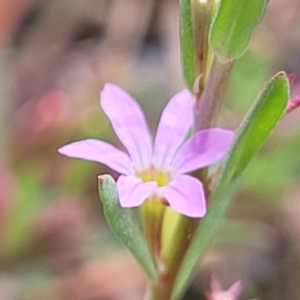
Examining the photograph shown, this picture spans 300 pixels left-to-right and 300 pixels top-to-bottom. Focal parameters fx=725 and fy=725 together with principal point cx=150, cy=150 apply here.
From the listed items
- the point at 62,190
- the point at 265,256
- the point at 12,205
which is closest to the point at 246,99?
the point at 265,256

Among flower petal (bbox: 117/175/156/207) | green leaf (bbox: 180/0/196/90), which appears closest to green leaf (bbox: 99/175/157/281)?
flower petal (bbox: 117/175/156/207)

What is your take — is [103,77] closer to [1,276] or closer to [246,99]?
[246,99]

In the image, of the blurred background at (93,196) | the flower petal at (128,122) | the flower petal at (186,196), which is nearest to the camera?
the flower petal at (186,196)

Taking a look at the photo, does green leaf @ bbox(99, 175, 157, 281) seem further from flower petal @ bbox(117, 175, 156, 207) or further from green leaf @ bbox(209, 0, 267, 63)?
green leaf @ bbox(209, 0, 267, 63)

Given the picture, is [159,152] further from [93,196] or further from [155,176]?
[93,196]

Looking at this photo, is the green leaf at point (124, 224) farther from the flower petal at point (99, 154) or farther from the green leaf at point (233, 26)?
the green leaf at point (233, 26)

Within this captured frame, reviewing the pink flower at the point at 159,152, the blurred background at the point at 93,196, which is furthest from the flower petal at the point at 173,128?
the blurred background at the point at 93,196

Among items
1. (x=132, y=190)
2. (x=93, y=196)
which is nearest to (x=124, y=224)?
(x=132, y=190)
